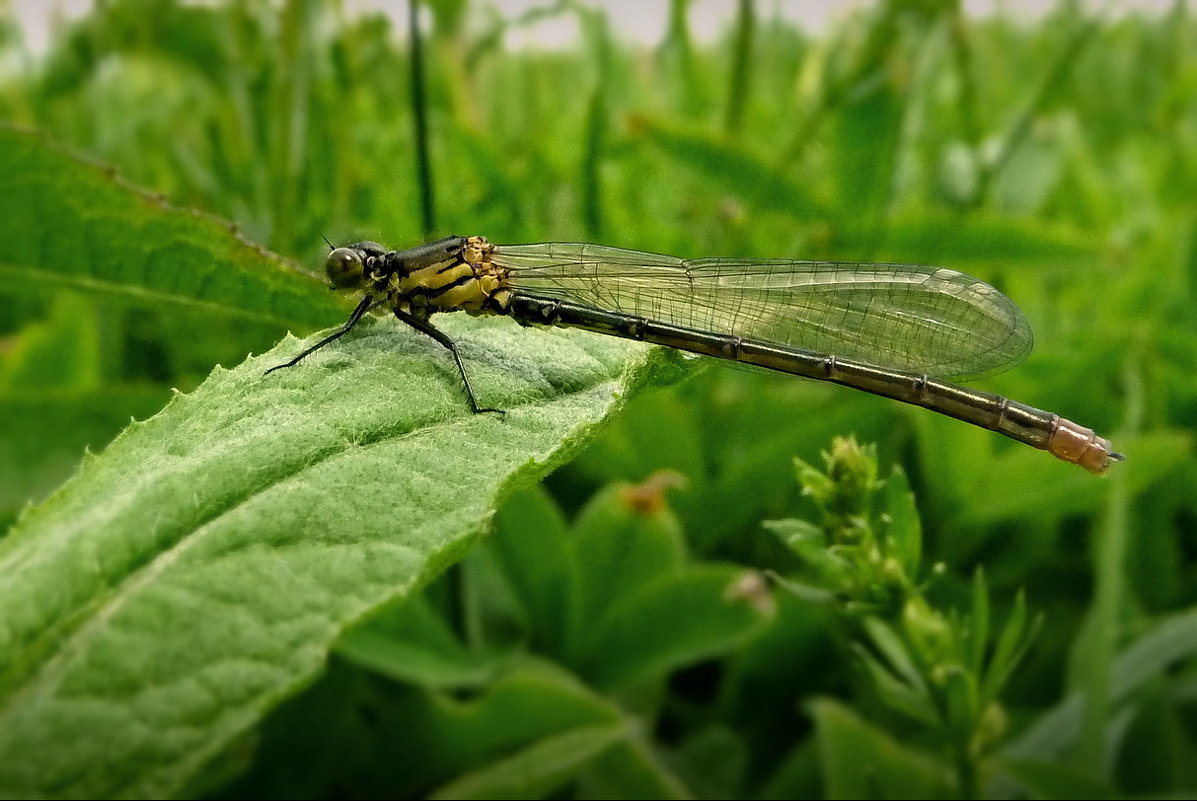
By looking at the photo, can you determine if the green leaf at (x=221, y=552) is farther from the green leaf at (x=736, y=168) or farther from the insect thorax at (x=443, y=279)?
the green leaf at (x=736, y=168)

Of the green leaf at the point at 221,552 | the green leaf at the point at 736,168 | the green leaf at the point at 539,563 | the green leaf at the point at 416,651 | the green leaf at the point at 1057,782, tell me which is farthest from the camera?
the green leaf at the point at 736,168

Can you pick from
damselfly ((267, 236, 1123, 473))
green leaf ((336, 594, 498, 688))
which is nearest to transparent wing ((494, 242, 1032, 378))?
damselfly ((267, 236, 1123, 473))

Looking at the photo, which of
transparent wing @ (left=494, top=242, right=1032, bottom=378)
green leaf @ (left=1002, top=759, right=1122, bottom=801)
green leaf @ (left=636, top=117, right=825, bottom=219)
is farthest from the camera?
green leaf @ (left=636, top=117, right=825, bottom=219)

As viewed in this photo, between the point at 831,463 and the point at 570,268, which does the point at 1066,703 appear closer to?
the point at 831,463

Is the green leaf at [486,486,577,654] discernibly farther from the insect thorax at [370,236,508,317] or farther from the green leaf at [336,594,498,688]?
the insect thorax at [370,236,508,317]

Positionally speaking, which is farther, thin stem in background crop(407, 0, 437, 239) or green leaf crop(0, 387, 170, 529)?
thin stem in background crop(407, 0, 437, 239)

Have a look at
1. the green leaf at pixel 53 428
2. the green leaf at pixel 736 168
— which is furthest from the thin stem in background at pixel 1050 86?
the green leaf at pixel 53 428

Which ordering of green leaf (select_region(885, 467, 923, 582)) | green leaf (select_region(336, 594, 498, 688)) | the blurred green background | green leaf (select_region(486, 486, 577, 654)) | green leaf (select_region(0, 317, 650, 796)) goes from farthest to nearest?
green leaf (select_region(486, 486, 577, 654))
the blurred green background
green leaf (select_region(336, 594, 498, 688))
green leaf (select_region(885, 467, 923, 582))
green leaf (select_region(0, 317, 650, 796))
